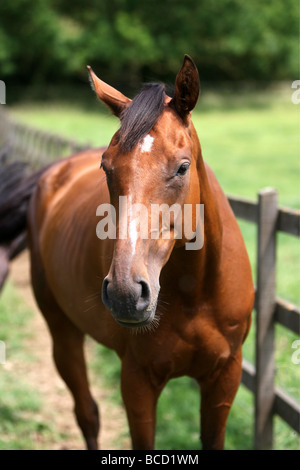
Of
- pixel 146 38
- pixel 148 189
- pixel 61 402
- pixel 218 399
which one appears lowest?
pixel 61 402

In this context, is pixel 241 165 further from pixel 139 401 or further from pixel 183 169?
pixel 183 169

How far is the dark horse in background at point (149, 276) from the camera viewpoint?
1.86 m

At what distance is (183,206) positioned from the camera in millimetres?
1984

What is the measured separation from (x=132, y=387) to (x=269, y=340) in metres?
1.39

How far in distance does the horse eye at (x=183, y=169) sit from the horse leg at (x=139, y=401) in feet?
3.03

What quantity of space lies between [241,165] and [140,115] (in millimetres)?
14409

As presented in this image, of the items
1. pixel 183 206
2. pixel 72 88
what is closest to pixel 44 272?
pixel 183 206

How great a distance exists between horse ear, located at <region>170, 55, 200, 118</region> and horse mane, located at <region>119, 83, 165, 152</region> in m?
0.06

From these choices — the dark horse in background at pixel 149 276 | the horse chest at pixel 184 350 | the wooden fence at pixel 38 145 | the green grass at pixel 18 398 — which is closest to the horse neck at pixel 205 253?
the dark horse in background at pixel 149 276

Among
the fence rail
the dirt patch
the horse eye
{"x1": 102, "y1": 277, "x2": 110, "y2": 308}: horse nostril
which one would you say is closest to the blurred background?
the dirt patch

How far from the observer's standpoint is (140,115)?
1951mm

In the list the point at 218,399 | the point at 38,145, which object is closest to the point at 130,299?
the point at 218,399

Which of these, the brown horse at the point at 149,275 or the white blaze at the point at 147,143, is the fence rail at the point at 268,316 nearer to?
the brown horse at the point at 149,275

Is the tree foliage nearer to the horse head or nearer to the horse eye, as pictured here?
the horse head
